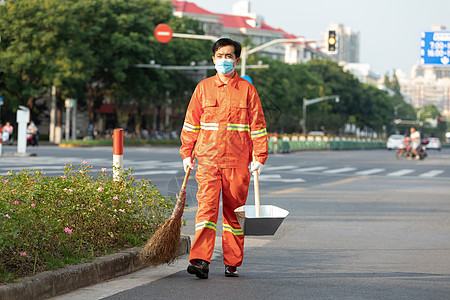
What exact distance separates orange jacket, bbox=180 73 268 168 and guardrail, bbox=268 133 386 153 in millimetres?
43302

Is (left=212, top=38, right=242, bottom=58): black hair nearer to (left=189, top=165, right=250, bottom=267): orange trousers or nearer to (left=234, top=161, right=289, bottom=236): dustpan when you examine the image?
(left=189, top=165, right=250, bottom=267): orange trousers

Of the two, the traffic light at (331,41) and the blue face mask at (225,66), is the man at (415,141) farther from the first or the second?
the blue face mask at (225,66)

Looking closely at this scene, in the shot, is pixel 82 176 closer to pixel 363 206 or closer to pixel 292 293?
pixel 292 293

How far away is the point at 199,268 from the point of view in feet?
21.1

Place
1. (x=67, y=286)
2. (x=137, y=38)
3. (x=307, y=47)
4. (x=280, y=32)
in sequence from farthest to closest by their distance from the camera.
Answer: (x=307, y=47)
(x=280, y=32)
(x=137, y=38)
(x=67, y=286)

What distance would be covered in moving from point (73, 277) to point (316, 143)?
62223mm

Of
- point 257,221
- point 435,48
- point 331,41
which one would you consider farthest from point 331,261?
point 435,48

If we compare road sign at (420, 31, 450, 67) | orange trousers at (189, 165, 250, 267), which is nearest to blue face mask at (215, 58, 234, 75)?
orange trousers at (189, 165, 250, 267)

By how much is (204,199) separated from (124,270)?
85cm

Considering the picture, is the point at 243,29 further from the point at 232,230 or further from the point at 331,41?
the point at 232,230

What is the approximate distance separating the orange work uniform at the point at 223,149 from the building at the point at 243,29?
90.8 metres

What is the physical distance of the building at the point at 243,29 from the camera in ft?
378

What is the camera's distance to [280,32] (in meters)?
144

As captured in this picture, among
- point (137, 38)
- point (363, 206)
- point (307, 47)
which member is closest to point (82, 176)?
point (363, 206)
